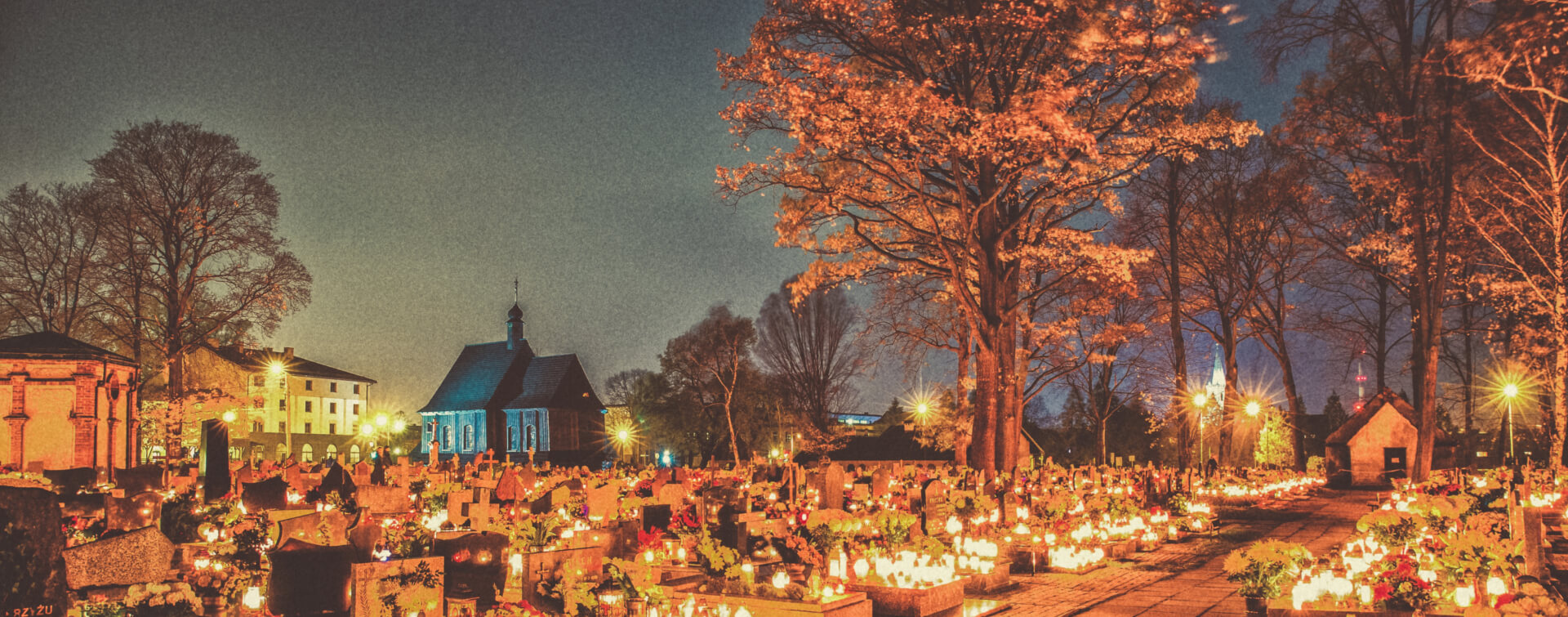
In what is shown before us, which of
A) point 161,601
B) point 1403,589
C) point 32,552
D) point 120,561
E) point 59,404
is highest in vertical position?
point 59,404

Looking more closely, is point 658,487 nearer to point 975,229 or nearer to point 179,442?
point 975,229

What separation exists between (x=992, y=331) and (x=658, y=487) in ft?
24.2

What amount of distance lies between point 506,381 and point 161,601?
8209 centimetres

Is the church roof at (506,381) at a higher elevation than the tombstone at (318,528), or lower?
higher

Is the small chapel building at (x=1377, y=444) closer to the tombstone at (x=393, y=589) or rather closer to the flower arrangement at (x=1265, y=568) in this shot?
the flower arrangement at (x=1265, y=568)

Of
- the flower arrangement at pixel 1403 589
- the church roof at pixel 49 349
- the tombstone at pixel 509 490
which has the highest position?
the church roof at pixel 49 349

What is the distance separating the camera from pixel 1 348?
30297 millimetres

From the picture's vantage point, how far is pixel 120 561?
8.84m

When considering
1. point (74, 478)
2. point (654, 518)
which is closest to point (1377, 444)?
point (654, 518)

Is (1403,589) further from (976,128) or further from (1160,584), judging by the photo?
(976,128)

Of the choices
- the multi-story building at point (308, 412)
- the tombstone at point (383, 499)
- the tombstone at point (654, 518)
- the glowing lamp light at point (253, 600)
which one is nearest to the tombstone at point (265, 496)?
the tombstone at point (383, 499)

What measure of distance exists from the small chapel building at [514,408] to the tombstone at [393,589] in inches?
2922

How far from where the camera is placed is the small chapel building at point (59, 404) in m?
29.7

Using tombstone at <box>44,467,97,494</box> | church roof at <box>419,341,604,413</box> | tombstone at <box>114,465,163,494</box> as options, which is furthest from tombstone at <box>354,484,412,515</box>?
church roof at <box>419,341,604,413</box>
